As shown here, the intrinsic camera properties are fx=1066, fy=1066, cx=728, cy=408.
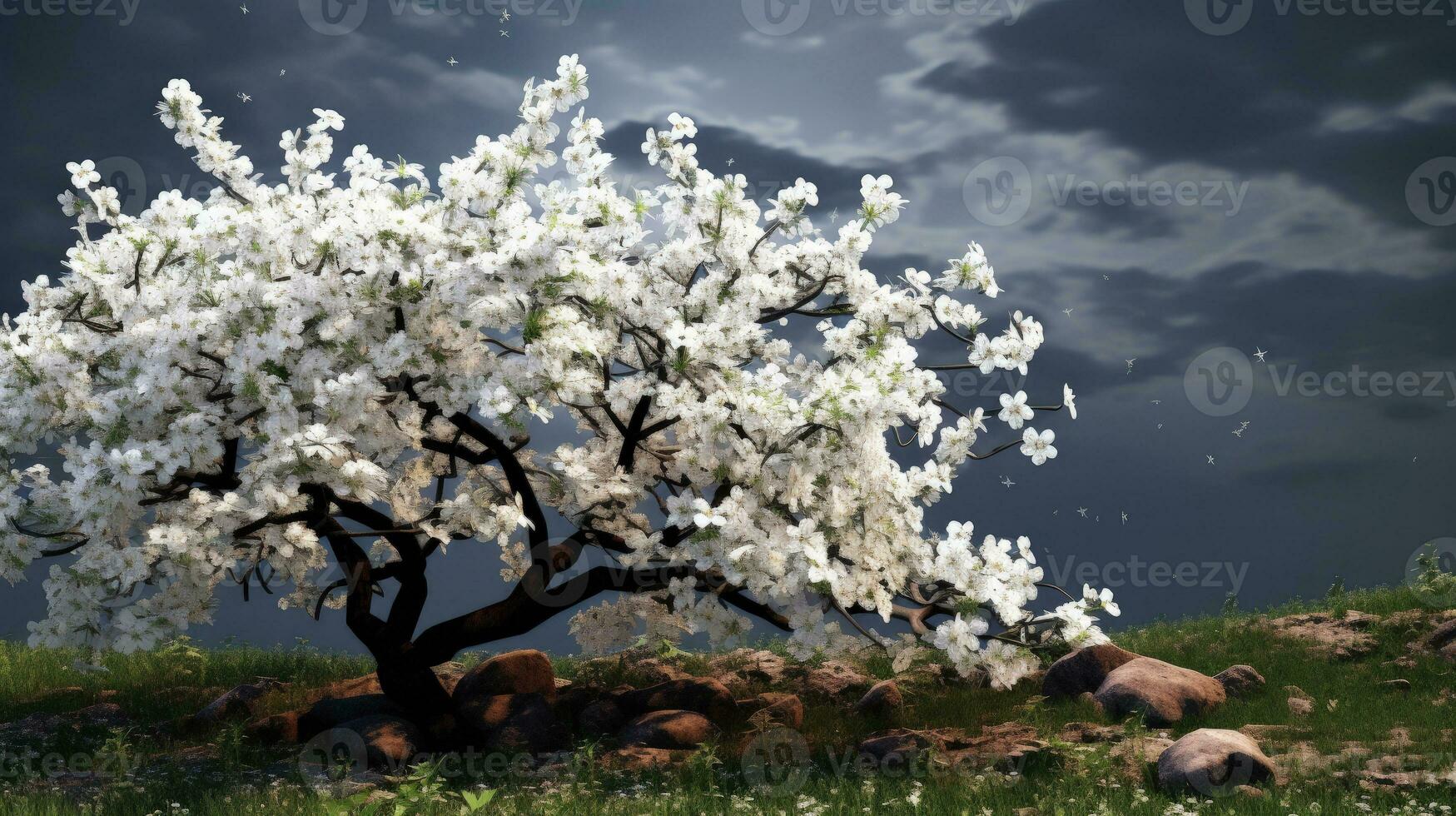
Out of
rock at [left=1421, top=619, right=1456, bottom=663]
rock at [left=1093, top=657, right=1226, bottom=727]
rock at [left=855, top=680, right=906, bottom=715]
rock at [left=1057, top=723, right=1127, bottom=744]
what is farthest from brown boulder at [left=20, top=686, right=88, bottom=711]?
rock at [left=1421, top=619, right=1456, bottom=663]

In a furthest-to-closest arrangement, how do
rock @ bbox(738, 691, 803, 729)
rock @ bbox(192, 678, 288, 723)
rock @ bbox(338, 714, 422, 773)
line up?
1. rock @ bbox(192, 678, 288, 723)
2. rock @ bbox(738, 691, 803, 729)
3. rock @ bbox(338, 714, 422, 773)

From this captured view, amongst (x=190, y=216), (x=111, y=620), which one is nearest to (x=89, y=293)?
(x=190, y=216)

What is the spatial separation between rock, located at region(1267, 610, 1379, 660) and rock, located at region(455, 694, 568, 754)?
10015 mm

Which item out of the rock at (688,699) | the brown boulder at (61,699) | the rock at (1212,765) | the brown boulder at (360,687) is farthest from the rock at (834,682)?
the brown boulder at (61,699)

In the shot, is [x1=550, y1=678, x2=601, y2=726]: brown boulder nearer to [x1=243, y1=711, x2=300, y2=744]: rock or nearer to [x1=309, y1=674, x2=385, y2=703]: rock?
[x1=309, y1=674, x2=385, y2=703]: rock

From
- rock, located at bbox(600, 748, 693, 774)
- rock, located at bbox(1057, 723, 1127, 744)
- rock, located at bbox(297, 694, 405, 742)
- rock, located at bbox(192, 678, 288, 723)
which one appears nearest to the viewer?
rock, located at bbox(600, 748, 693, 774)

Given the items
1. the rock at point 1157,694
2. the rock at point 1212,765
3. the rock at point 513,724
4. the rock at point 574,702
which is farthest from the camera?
the rock at point 574,702

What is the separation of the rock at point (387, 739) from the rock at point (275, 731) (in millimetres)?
862

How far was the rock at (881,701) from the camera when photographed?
12.0 m

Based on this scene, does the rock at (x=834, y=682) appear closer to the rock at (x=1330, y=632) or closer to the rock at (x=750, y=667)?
the rock at (x=750, y=667)

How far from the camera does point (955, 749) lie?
984 cm

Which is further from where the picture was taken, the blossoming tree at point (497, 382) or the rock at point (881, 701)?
the rock at point (881, 701)

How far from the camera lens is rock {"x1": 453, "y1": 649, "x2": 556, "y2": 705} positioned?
11.9 metres

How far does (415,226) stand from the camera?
8.20 meters
